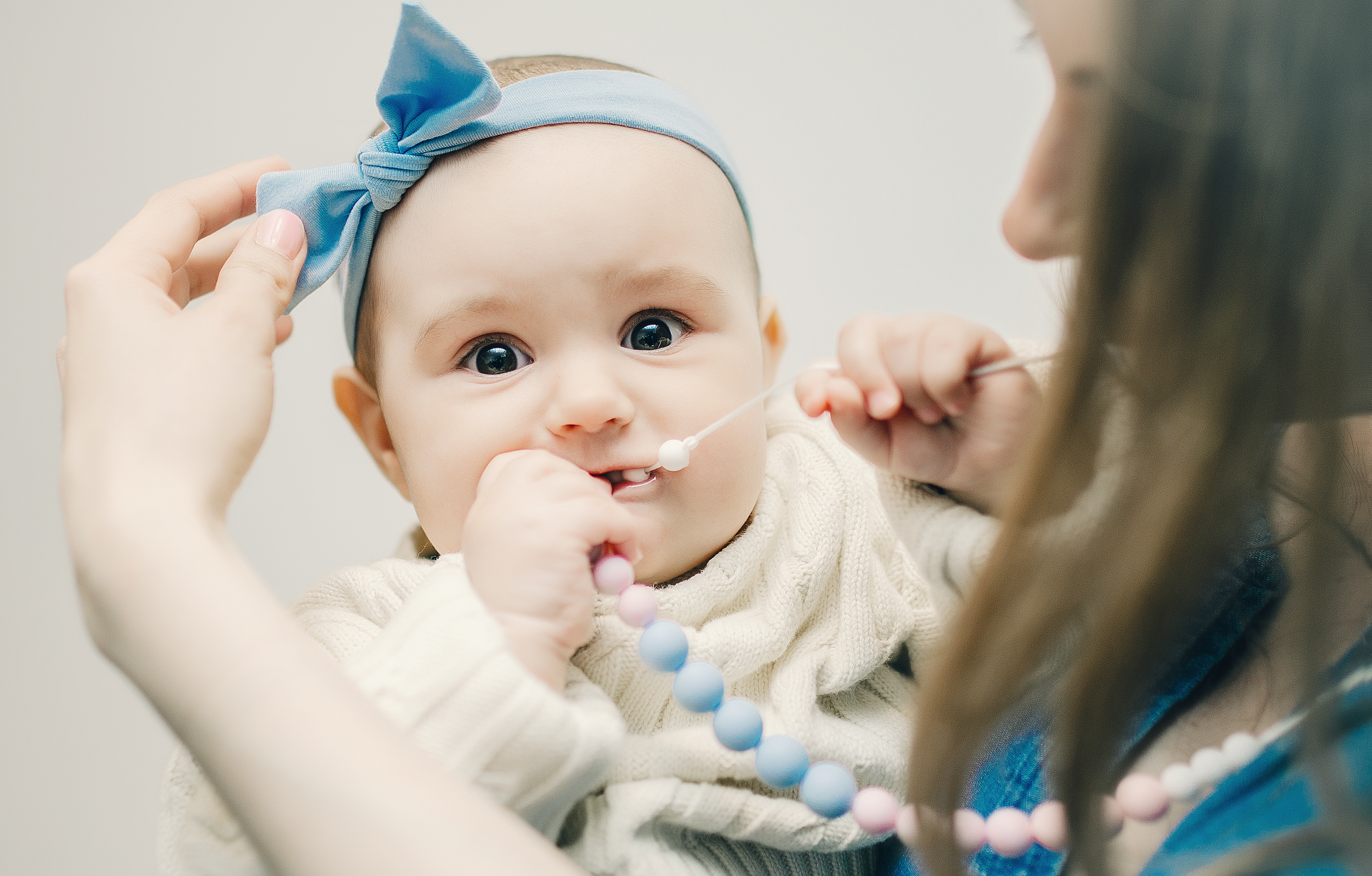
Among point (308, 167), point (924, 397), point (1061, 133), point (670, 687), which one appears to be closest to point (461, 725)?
point (670, 687)

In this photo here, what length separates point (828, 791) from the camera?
0.79 metres

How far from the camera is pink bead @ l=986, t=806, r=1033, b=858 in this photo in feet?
2.54

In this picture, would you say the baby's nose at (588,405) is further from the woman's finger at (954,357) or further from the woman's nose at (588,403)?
the woman's finger at (954,357)

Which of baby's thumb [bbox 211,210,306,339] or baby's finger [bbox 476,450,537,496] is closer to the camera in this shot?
baby's thumb [bbox 211,210,306,339]

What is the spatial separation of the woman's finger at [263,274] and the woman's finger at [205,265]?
3.1 inches

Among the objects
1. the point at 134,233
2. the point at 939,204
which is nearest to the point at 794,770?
the point at 134,233

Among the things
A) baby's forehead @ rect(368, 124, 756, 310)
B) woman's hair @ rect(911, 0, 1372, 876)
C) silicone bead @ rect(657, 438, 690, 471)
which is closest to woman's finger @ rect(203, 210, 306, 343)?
baby's forehead @ rect(368, 124, 756, 310)

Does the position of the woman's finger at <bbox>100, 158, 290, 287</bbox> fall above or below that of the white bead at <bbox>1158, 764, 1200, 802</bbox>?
above

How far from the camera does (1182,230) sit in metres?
0.53

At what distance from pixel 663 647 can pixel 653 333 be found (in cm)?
29

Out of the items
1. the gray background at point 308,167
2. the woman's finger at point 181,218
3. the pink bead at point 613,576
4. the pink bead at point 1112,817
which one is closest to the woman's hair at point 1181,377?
the pink bead at point 1112,817

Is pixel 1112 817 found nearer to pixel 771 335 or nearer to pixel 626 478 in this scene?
pixel 626 478

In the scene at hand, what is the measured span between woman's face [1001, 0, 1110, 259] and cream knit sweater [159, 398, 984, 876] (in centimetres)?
35

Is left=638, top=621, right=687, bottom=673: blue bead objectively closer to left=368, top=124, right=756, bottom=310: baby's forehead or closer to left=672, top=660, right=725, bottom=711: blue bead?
left=672, top=660, right=725, bottom=711: blue bead
